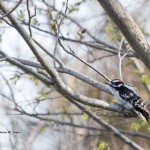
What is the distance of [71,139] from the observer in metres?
10.1

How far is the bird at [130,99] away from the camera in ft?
14.2

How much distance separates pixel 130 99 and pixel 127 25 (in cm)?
87

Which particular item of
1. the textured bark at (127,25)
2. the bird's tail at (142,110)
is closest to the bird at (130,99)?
the bird's tail at (142,110)

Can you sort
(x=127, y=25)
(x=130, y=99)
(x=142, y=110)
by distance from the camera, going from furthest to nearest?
(x=130, y=99) → (x=142, y=110) → (x=127, y=25)

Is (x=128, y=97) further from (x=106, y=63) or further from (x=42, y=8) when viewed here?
(x=106, y=63)

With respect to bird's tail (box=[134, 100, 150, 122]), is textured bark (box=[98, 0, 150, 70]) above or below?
above

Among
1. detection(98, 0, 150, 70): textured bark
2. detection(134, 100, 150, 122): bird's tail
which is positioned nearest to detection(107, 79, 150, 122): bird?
detection(134, 100, 150, 122): bird's tail

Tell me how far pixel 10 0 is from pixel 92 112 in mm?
1738

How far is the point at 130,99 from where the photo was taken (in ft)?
14.9

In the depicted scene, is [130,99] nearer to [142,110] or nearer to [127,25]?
[142,110]

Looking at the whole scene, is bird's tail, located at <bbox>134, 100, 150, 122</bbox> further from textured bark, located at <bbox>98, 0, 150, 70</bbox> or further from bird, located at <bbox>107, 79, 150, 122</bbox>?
textured bark, located at <bbox>98, 0, 150, 70</bbox>

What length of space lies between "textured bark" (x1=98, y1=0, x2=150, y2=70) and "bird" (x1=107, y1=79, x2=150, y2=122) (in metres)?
0.47

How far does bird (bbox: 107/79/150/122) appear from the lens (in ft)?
14.2

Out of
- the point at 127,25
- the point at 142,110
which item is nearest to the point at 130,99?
the point at 142,110
